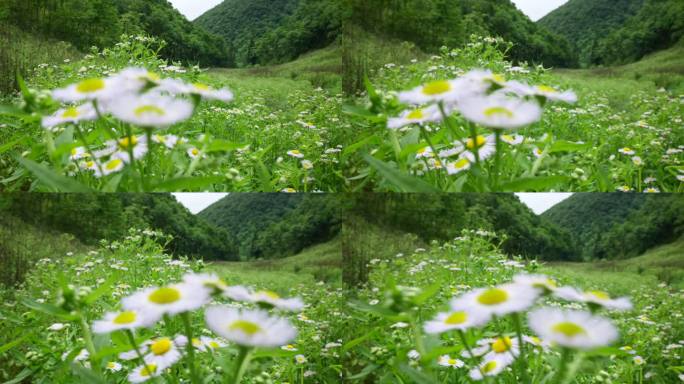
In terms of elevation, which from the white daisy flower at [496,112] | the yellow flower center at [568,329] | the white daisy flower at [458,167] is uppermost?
the white daisy flower at [496,112]

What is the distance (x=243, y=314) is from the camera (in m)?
0.74

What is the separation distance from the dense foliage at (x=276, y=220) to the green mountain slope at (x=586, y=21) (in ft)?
3.74

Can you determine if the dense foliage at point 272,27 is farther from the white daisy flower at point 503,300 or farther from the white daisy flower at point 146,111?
the white daisy flower at point 503,300

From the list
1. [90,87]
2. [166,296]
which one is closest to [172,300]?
[166,296]

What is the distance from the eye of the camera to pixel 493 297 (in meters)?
0.73

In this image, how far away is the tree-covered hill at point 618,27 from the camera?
7.92 ft

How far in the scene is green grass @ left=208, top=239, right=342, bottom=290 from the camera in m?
2.06

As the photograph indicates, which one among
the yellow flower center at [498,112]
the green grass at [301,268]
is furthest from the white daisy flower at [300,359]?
the yellow flower center at [498,112]

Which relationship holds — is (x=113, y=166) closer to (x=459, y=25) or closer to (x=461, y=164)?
(x=461, y=164)

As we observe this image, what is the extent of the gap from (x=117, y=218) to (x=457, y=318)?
4.74 feet

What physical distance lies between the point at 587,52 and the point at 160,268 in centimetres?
183

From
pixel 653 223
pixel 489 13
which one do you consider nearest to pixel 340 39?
pixel 489 13

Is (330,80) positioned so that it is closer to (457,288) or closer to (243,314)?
(457,288)

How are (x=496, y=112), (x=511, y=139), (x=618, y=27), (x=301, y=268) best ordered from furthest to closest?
(x=618, y=27) → (x=301, y=268) → (x=511, y=139) → (x=496, y=112)
